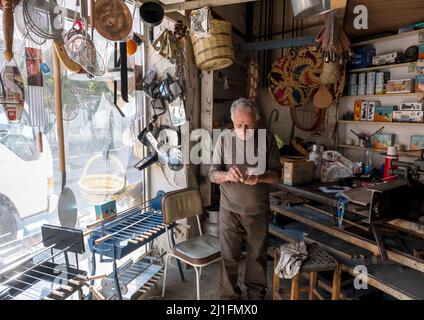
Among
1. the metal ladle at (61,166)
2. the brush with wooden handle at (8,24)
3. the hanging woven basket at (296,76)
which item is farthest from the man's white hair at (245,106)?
the hanging woven basket at (296,76)

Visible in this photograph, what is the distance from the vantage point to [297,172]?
95.8 inches

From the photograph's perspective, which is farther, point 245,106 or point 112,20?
point 245,106

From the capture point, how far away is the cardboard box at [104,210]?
2.06 metres

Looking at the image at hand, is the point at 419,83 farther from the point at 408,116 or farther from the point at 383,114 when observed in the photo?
the point at 383,114

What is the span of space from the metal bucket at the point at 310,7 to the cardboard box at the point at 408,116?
197cm

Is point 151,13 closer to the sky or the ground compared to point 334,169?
closer to the sky

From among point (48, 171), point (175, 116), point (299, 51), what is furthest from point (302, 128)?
point (48, 171)

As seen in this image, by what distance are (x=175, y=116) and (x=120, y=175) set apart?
70cm

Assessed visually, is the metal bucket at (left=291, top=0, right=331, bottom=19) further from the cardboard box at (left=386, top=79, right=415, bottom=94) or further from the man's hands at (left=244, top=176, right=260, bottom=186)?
the cardboard box at (left=386, top=79, right=415, bottom=94)

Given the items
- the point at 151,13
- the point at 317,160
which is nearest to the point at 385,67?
the point at 317,160

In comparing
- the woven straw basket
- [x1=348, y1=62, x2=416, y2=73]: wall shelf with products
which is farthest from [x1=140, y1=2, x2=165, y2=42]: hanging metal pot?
[x1=348, y1=62, x2=416, y2=73]: wall shelf with products

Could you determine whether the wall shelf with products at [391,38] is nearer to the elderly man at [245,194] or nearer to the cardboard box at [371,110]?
the cardboard box at [371,110]

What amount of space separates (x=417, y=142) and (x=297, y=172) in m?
1.38

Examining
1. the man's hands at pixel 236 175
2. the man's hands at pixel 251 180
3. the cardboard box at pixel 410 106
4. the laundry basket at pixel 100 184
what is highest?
the cardboard box at pixel 410 106
